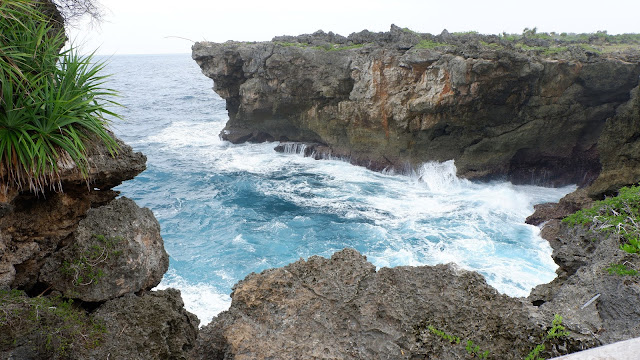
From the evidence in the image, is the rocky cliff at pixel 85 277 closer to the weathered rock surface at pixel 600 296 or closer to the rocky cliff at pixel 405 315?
the rocky cliff at pixel 405 315

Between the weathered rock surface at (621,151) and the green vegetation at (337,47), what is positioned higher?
the green vegetation at (337,47)

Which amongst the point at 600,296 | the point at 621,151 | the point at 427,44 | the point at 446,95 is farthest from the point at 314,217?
the point at 600,296

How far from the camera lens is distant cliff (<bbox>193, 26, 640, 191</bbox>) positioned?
69.3 feet

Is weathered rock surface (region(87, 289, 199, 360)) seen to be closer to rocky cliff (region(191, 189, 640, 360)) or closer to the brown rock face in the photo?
rocky cliff (region(191, 189, 640, 360))

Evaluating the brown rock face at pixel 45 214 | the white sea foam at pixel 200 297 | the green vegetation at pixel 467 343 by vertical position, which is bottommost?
the white sea foam at pixel 200 297

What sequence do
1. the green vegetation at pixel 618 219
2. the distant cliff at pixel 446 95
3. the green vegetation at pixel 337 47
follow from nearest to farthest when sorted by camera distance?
the green vegetation at pixel 618 219
the distant cliff at pixel 446 95
the green vegetation at pixel 337 47

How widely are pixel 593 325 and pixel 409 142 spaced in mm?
21000

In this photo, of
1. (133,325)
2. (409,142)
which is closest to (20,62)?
(133,325)

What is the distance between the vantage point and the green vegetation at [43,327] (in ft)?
14.6

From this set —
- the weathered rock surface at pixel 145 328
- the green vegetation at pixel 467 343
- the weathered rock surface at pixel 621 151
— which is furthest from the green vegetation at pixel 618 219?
the weathered rock surface at pixel 621 151

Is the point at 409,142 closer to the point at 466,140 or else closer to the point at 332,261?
the point at 466,140

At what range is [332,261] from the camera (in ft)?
18.5

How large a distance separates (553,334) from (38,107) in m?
6.49

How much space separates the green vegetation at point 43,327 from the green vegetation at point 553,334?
5066 millimetres
